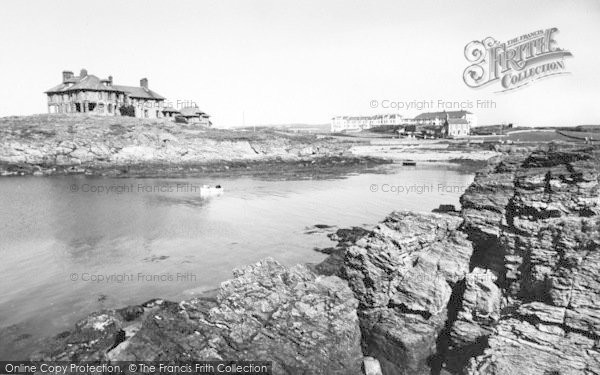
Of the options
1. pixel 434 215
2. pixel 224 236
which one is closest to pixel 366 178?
pixel 224 236

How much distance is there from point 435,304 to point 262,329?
19.6 feet

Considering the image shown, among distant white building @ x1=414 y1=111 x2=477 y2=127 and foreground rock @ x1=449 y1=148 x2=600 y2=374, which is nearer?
foreground rock @ x1=449 y1=148 x2=600 y2=374

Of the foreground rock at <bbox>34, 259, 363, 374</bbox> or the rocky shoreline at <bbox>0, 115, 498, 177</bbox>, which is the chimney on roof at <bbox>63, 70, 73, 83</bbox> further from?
the foreground rock at <bbox>34, 259, 363, 374</bbox>

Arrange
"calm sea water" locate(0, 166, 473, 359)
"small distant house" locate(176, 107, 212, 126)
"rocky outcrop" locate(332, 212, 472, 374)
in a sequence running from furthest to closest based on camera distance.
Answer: "small distant house" locate(176, 107, 212, 126), "calm sea water" locate(0, 166, 473, 359), "rocky outcrop" locate(332, 212, 472, 374)

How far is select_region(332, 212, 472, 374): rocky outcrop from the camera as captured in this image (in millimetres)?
12195

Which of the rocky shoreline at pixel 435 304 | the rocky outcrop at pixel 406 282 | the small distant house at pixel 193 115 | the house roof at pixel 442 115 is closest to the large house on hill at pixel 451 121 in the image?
the house roof at pixel 442 115

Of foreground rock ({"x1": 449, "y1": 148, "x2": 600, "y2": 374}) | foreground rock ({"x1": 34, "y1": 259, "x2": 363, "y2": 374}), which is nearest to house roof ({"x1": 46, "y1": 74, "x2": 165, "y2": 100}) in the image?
foreground rock ({"x1": 34, "y1": 259, "x2": 363, "y2": 374})

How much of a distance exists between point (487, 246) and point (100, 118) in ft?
310

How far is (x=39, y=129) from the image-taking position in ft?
255

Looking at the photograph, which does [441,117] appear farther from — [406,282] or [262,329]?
[262,329]

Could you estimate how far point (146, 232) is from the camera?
32094 millimetres

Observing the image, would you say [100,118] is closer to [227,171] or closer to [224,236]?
[227,171]

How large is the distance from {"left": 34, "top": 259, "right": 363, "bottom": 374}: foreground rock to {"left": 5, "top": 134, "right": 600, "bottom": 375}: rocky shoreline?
1.3 inches

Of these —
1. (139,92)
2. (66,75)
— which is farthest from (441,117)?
(66,75)
